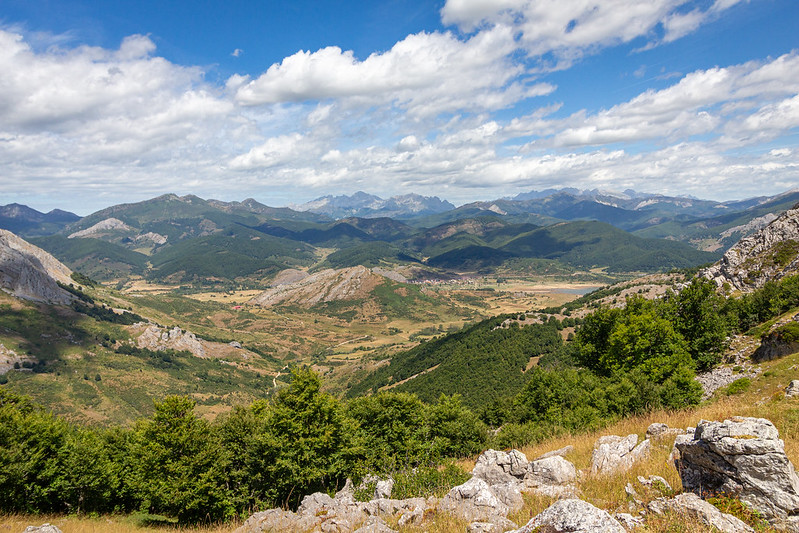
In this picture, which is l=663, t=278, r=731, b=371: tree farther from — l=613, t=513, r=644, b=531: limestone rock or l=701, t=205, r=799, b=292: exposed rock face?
l=613, t=513, r=644, b=531: limestone rock

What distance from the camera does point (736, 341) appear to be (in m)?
49.0

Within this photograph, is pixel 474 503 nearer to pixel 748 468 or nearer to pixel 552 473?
pixel 552 473

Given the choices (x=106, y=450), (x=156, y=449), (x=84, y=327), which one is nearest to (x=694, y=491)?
(x=156, y=449)

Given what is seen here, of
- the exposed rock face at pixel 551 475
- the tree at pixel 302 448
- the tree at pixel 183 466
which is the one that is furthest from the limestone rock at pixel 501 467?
the tree at pixel 183 466

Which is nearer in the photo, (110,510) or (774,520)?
(774,520)

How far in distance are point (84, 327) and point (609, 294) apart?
265324mm

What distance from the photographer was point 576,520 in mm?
8992

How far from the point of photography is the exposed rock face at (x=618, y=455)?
603 inches

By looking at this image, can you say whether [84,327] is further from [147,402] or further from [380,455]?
[380,455]

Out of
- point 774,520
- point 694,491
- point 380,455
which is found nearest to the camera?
point 774,520

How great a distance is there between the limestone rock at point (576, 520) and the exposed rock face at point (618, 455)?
23.9ft

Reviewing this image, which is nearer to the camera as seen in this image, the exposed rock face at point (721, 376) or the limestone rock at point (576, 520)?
the limestone rock at point (576, 520)

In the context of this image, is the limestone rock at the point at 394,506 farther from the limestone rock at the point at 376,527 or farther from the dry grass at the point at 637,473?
the dry grass at the point at 637,473

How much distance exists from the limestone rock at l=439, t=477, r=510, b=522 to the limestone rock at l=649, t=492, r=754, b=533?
547 cm
